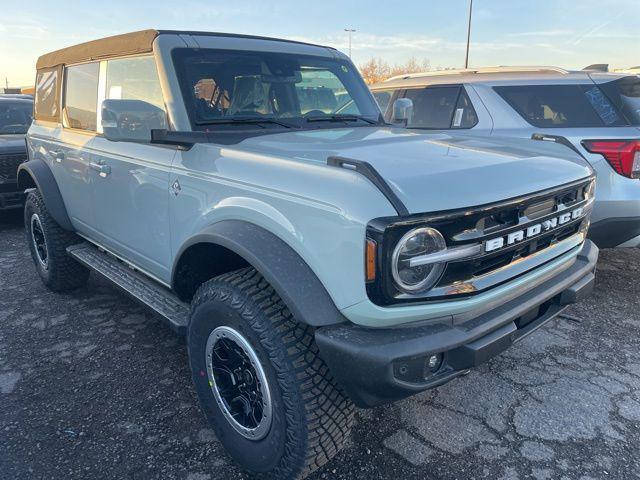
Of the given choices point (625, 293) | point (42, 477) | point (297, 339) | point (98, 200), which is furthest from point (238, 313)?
point (625, 293)

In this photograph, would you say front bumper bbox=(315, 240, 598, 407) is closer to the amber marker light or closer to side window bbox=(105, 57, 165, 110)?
the amber marker light

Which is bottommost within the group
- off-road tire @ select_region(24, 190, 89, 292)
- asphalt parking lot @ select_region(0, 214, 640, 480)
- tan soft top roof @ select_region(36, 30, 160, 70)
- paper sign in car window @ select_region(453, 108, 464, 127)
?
asphalt parking lot @ select_region(0, 214, 640, 480)

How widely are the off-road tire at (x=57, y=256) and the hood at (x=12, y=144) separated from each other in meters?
2.87

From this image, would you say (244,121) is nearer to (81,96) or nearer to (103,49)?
(103,49)

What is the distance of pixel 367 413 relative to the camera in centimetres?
270

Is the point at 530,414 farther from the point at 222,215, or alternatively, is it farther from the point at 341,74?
the point at 341,74

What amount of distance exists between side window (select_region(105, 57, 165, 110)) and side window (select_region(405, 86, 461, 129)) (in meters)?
2.92

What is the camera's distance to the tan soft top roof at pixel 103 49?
2.91 metres

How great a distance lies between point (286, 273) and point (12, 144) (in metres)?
6.51

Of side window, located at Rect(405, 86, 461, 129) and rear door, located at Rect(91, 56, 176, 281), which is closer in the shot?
rear door, located at Rect(91, 56, 176, 281)

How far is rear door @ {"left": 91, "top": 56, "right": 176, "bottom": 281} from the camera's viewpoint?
2775mm

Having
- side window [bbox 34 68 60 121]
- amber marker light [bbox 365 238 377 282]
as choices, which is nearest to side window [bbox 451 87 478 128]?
amber marker light [bbox 365 238 377 282]

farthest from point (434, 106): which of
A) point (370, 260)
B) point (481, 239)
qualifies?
point (370, 260)

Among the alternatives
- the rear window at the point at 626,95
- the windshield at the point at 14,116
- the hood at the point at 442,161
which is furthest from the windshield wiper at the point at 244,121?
the windshield at the point at 14,116
